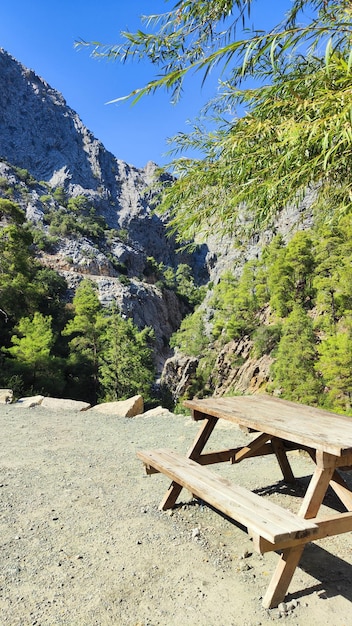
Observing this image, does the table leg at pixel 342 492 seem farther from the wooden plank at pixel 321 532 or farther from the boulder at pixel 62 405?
the boulder at pixel 62 405

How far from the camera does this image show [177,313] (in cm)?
5744

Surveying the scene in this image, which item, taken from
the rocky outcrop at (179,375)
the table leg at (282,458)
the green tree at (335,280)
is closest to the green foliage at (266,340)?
the green tree at (335,280)

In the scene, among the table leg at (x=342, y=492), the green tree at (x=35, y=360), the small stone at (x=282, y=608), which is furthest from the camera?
the green tree at (x=35, y=360)

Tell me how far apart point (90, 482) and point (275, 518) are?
8.08 ft

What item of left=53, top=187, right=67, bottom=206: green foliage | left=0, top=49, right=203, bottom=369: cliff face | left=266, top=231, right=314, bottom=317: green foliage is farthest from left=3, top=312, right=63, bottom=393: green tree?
left=53, top=187, right=67, bottom=206: green foliage

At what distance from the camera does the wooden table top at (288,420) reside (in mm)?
2177

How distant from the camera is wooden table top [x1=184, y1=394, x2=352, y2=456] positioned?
2177 millimetres

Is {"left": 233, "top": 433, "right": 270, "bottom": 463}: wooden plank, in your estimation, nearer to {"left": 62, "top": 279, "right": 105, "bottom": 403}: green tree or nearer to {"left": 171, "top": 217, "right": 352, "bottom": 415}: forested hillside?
{"left": 171, "top": 217, "right": 352, "bottom": 415}: forested hillside

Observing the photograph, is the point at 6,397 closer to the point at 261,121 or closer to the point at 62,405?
the point at 62,405

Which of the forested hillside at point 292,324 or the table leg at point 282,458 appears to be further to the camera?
the forested hillside at point 292,324

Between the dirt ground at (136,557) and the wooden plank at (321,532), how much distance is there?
0.35 metres

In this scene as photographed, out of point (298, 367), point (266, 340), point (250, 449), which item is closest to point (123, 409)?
point (250, 449)

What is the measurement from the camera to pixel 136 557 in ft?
7.95

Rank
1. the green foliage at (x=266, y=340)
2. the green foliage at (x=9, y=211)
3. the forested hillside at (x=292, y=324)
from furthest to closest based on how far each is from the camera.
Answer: the green foliage at (x=266, y=340) < the green foliage at (x=9, y=211) < the forested hillside at (x=292, y=324)
